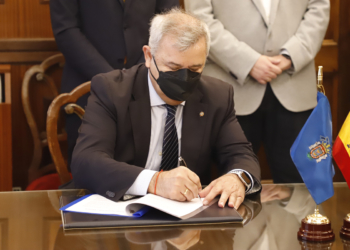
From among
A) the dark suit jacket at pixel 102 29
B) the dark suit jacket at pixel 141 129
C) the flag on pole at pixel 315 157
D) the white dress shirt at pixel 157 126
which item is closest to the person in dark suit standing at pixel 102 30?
the dark suit jacket at pixel 102 29

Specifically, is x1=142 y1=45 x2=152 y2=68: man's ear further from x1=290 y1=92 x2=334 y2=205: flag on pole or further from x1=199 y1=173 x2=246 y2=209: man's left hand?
x1=290 y1=92 x2=334 y2=205: flag on pole

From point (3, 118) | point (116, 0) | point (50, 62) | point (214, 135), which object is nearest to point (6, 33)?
point (50, 62)

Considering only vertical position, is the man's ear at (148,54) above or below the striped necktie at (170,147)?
above

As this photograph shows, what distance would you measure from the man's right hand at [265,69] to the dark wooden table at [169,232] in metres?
1.08

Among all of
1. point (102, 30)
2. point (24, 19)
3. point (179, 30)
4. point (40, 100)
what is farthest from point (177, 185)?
point (24, 19)

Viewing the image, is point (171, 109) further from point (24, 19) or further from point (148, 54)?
point (24, 19)

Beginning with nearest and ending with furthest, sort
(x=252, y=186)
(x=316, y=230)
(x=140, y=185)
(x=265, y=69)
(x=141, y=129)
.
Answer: (x=316, y=230)
(x=140, y=185)
(x=252, y=186)
(x=141, y=129)
(x=265, y=69)

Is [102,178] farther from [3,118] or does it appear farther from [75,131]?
[3,118]

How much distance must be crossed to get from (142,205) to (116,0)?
4.91ft

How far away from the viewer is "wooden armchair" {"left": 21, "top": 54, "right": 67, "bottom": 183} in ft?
10.4

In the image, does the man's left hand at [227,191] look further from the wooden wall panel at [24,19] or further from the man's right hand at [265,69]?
the wooden wall panel at [24,19]

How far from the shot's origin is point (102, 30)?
8.50 feet

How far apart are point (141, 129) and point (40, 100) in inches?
63.3

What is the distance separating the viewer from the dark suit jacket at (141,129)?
1835 millimetres
